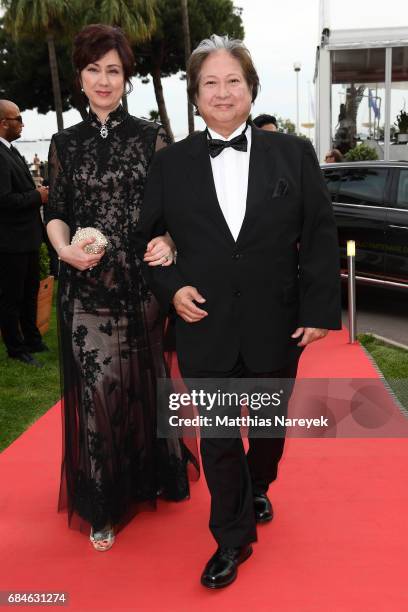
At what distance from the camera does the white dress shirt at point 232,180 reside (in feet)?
8.38

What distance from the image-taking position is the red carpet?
249 centimetres

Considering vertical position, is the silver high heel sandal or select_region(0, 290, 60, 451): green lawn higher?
the silver high heel sandal

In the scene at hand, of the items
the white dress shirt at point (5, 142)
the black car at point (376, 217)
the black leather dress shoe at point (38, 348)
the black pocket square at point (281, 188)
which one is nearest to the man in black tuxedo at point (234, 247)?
the black pocket square at point (281, 188)

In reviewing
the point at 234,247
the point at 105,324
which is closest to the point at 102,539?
the point at 105,324

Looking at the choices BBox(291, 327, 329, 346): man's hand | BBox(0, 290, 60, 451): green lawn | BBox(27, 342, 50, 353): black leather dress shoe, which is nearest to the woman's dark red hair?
BBox(291, 327, 329, 346): man's hand

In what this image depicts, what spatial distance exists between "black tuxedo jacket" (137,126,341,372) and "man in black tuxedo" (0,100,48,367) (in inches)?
121

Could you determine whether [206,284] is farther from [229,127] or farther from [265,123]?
[265,123]

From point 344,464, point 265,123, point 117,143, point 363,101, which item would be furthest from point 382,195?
point 363,101

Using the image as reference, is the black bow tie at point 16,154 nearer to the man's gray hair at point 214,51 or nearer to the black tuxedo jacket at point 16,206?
the black tuxedo jacket at point 16,206

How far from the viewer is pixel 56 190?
294 centimetres

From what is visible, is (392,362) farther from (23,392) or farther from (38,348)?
(38,348)

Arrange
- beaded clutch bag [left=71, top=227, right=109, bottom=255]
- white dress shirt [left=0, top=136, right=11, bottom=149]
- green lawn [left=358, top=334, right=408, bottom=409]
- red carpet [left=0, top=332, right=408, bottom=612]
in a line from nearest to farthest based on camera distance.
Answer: red carpet [left=0, top=332, right=408, bottom=612]
beaded clutch bag [left=71, top=227, right=109, bottom=255]
green lawn [left=358, top=334, right=408, bottom=409]
white dress shirt [left=0, top=136, right=11, bottom=149]

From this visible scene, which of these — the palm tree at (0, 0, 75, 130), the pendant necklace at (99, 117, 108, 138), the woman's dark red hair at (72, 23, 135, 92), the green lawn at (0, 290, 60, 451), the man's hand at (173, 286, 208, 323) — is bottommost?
the green lawn at (0, 290, 60, 451)

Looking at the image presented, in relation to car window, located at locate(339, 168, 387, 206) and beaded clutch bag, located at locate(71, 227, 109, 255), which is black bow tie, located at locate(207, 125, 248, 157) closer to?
beaded clutch bag, located at locate(71, 227, 109, 255)
